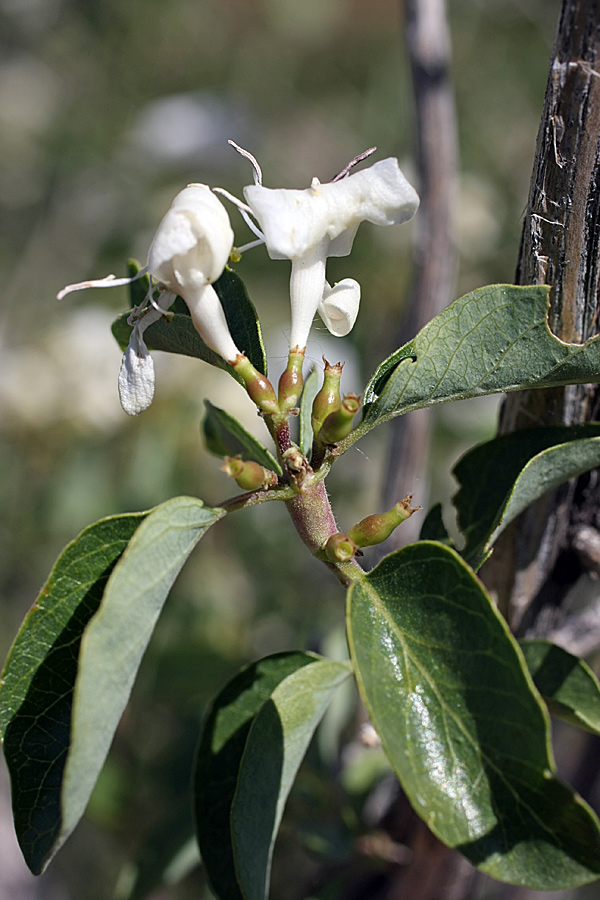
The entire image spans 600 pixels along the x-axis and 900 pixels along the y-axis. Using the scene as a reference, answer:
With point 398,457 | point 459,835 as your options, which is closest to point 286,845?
point 398,457

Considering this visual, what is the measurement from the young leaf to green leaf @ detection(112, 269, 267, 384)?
14 cm

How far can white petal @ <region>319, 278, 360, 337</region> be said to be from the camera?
0.55 meters

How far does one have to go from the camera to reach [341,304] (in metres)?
0.55

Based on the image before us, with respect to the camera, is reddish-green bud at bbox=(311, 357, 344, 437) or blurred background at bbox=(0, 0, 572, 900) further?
blurred background at bbox=(0, 0, 572, 900)

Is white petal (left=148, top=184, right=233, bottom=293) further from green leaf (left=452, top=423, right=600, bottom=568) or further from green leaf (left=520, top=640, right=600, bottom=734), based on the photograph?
green leaf (left=520, top=640, right=600, bottom=734)

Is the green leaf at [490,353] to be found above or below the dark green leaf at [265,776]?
above

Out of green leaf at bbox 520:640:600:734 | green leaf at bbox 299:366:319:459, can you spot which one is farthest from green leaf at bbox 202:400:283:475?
green leaf at bbox 520:640:600:734

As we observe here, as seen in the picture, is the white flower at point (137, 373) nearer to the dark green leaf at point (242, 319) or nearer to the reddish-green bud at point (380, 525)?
the dark green leaf at point (242, 319)

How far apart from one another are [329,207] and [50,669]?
1.15 feet

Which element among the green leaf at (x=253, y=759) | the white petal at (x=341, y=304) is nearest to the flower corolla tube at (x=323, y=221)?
the white petal at (x=341, y=304)

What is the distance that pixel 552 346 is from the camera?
49 centimetres

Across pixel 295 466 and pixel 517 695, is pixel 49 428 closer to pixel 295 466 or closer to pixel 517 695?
pixel 295 466

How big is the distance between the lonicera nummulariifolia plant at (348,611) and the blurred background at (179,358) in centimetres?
16

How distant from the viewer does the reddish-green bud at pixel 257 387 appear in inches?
20.1
